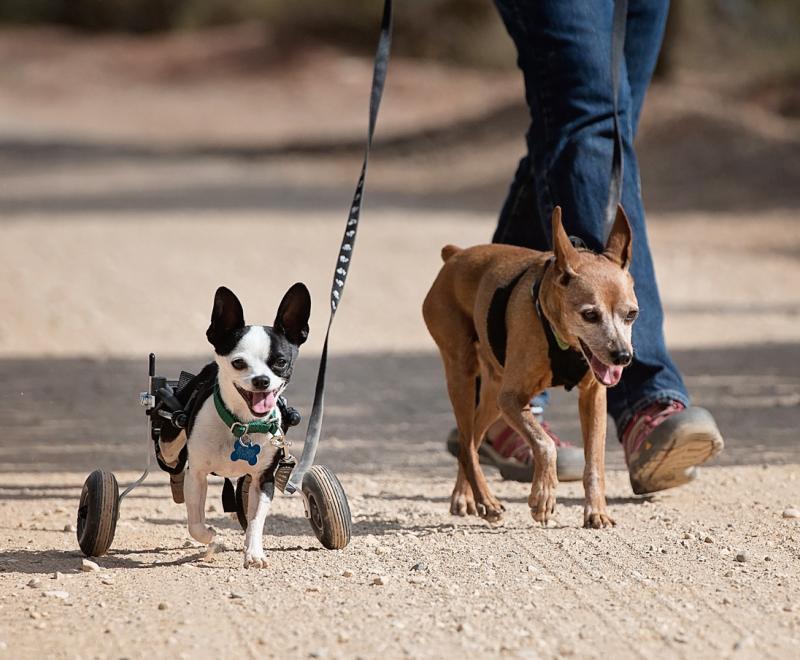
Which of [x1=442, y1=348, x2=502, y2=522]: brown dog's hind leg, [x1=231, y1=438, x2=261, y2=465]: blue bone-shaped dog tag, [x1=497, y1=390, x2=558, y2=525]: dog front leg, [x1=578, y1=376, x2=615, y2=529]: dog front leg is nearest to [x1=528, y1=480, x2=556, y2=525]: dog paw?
[x1=497, y1=390, x2=558, y2=525]: dog front leg

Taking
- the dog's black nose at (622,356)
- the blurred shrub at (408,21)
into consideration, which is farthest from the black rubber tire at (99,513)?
the blurred shrub at (408,21)

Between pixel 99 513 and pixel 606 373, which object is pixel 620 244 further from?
pixel 99 513

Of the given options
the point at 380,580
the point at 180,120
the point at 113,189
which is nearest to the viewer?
the point at 380,580

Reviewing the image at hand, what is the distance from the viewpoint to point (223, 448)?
168 inches

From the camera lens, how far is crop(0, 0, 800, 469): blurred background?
321 inches

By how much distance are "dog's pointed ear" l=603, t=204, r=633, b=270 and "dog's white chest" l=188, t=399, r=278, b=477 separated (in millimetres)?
1233

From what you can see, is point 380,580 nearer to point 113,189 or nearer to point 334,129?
point 113,189

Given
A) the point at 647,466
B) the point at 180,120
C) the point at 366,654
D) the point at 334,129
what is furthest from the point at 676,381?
the point at 180,120

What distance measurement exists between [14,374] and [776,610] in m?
5.26

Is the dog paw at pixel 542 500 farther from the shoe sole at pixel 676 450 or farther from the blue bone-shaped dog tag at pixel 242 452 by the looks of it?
the blue bone-shaped dog tag at pixel 242 452

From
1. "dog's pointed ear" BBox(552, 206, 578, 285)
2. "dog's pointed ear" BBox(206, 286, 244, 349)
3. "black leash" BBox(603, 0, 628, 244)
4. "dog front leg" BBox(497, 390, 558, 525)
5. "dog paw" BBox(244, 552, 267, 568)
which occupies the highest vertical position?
"black leash" BBox(603, 0, 628, 244)

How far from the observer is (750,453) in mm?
6168

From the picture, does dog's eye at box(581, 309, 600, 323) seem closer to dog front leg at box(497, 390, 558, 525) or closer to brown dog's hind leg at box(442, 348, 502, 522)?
dog front leg at box(497, 390, 558, 525)

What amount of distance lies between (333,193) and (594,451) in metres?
14.4
